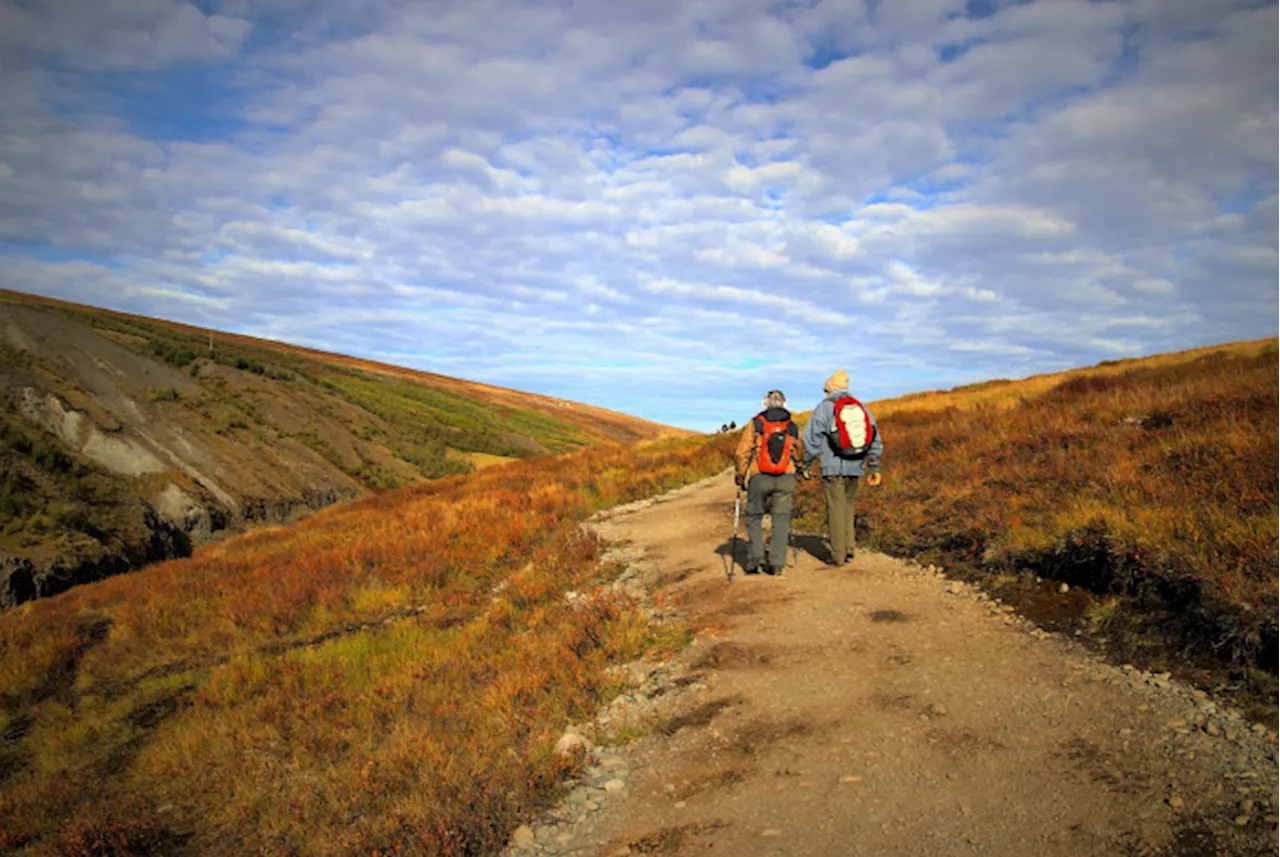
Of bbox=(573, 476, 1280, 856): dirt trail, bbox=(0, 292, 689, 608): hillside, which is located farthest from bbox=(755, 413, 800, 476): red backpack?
bbox=(0, 292, 689, 608): hillside

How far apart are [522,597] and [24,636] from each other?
29.7 ft

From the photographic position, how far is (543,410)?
342ft

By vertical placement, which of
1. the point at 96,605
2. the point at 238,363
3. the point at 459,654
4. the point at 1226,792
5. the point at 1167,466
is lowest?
the point at 96,605

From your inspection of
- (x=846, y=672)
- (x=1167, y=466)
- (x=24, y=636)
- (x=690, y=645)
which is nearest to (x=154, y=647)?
(x=24, y=636)

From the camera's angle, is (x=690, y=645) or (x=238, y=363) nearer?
(x=690, y=645)

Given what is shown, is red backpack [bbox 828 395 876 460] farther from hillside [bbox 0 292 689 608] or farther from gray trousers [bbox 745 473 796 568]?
hillside [bbox 0 292 689 608]

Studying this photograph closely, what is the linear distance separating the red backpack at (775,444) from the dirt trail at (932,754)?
236 centimetres

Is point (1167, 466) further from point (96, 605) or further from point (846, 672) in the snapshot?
point (96, 605)

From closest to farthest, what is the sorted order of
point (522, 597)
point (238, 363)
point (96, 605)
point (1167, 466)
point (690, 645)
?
point (690, 645)
point (1167, 466)
point (522, 597)
point (96, 605)
point (238, 363)

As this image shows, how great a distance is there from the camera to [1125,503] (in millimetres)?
8359

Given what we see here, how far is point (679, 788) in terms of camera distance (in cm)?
525

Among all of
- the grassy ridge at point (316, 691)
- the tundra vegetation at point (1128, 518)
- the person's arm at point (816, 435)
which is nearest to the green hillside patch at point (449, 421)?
the grassy ridge at point (316, 691)

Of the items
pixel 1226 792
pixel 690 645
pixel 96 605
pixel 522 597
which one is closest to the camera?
pixel 1226 792

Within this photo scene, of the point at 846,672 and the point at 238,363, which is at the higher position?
the point at 238,363
